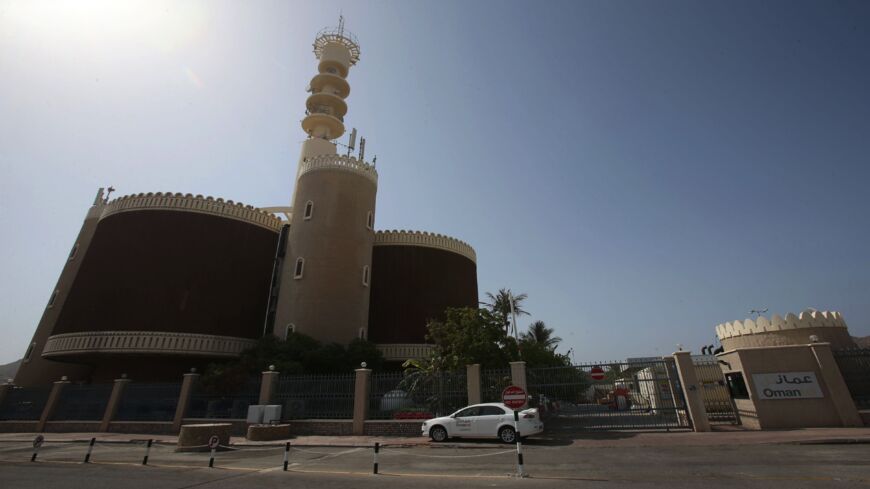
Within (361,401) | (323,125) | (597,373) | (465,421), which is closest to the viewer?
(465,421)

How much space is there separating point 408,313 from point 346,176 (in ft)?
37.3

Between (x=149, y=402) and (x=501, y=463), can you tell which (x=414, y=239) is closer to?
(x=149, y=402)

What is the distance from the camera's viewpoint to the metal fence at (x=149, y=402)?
2036cm

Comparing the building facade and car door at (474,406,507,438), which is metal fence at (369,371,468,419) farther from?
the building facade

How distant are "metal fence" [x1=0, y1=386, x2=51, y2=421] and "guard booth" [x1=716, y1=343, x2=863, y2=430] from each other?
3390cm

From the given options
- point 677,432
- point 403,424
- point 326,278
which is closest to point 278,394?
point 403,424

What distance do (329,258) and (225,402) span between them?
1108cm

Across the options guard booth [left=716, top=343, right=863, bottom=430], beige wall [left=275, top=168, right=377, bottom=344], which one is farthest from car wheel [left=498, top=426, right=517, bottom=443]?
beige wall [left=275, top=168, right=377, bottom=344]

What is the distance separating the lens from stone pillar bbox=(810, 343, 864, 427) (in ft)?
45.8

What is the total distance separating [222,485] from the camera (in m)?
8.12

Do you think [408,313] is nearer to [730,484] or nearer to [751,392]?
[751,392]

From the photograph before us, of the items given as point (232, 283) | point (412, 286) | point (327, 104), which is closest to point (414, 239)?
point (412, 286)

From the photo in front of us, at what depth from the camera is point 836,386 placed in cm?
1429

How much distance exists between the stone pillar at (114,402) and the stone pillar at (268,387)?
8.43 meters
